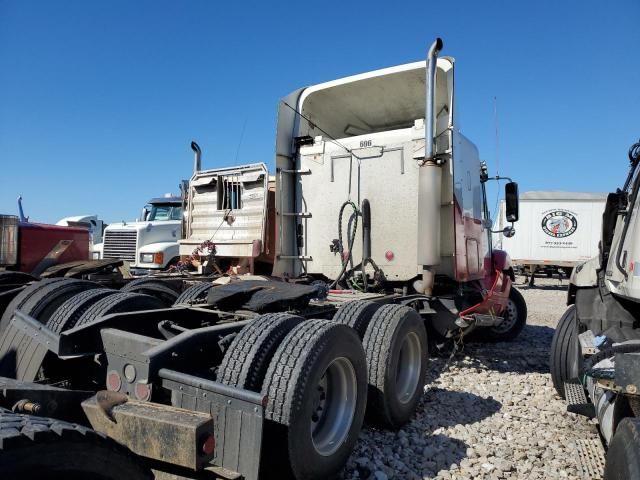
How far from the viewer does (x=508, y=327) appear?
26.9ft

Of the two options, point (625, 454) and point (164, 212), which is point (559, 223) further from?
point (625, 454)

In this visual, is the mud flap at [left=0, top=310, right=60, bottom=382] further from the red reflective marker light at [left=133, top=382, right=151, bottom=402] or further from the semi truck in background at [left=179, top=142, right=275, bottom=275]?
the semi truck in background at [left=179, top=142, right=275, bottom=275]

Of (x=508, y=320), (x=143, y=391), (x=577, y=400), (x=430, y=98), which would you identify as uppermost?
(x=430, y=98)

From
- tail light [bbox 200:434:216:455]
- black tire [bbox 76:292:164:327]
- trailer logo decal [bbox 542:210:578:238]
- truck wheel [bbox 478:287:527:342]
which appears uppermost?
trailer logo decal [bbox 542:210:578:238]

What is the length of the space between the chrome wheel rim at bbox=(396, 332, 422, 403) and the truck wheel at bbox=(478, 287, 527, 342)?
4.26 m

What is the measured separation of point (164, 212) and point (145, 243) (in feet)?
4.57

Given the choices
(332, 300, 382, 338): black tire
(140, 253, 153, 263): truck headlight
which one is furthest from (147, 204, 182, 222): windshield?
(332, 300, 382, 338): black tire

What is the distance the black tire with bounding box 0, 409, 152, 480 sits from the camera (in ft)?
4.83

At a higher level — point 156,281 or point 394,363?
point 156,281

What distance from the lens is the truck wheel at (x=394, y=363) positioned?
3650 millimetres

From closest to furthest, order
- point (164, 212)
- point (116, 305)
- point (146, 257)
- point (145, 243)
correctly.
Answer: point (116, 305), point (146, 257), point (145, 243), point (164, 212)

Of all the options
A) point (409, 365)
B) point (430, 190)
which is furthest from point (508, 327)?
point (409, 365)

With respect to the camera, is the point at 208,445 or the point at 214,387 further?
the point at 214,387

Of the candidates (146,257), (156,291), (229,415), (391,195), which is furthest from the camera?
(146,257)
